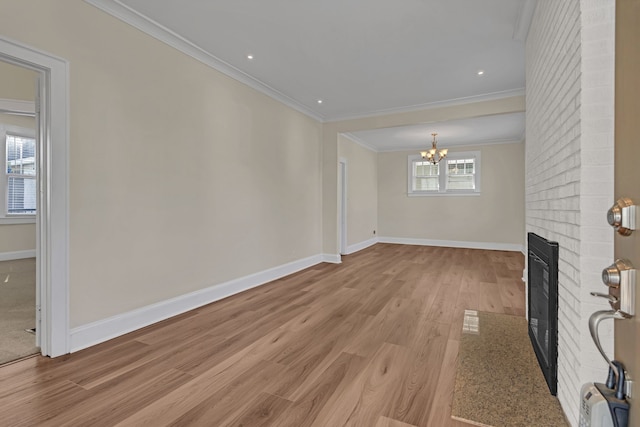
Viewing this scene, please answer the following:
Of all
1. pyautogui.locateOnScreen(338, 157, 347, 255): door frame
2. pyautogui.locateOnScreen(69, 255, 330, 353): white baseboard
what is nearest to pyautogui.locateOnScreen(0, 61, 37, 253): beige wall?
pyautogui.locateOnScreen(69, 255, 330, 353): white baseboard

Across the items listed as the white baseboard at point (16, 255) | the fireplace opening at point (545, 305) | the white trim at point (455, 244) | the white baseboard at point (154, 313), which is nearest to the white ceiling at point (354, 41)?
the fireplace opening at point (545, 305)

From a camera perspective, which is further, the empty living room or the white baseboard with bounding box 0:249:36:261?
the white baseboard with bounding box 0:249:36:261

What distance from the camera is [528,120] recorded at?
2.86 meters

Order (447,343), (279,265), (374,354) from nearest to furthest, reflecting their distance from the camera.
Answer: (374,354) < (447,343) < (279,265)

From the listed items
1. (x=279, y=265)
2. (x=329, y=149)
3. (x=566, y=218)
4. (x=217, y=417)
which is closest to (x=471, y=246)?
(x=329, y=149)

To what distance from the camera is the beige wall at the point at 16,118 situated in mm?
4836

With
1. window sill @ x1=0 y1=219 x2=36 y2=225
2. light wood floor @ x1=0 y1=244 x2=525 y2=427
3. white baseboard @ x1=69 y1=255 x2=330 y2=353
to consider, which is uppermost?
window sill @ x1=0 y1=219 x2=36 y2=225

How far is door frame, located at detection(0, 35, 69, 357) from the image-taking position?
223cm

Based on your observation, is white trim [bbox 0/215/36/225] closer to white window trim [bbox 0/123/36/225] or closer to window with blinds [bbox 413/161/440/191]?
white window trim [bbox 0/123/36/225]

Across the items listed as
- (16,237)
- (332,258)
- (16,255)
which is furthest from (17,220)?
(332,258)

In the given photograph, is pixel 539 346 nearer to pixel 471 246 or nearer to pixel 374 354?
pixel 374 354

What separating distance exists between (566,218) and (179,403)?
2.35m

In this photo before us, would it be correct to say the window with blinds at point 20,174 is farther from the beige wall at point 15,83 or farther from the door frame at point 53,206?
the door frame at point 53,206

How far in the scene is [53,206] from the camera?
2246 millimetres
